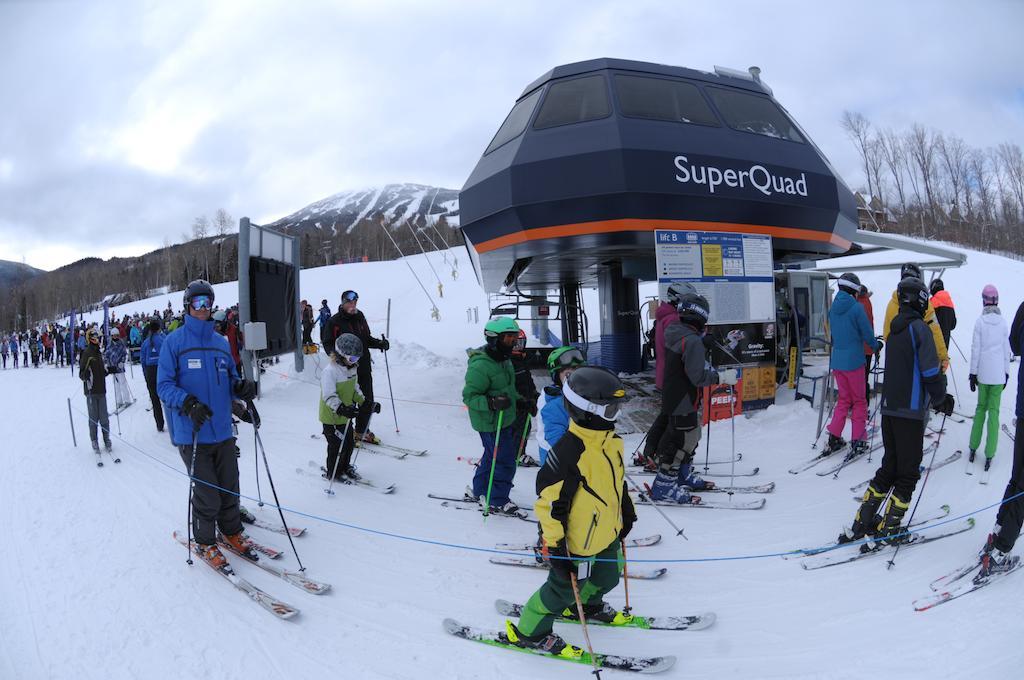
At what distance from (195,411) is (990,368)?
6828mm

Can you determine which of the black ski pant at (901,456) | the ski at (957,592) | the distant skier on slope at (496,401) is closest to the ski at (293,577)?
the distant skier on slope at (496,401)

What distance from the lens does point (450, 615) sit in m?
3.48

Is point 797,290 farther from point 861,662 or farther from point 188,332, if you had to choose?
point 188,332

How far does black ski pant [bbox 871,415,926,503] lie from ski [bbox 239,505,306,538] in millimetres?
4544

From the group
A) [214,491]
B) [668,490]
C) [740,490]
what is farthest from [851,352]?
[214,491]

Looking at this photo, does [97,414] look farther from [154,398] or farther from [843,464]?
[843,464]

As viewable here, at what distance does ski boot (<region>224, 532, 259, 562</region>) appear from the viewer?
161 inches

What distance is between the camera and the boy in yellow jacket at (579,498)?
9.14 feet

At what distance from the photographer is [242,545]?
416cm

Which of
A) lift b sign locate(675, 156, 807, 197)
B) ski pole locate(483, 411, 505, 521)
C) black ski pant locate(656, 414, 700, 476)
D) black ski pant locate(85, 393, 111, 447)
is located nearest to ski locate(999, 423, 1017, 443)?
black ski pant locate(656, 414, 700, 476)

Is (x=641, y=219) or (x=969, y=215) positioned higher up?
(x=969, y=215)

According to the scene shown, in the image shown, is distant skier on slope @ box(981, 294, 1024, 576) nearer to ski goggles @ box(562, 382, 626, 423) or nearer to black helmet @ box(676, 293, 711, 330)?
black helmet @ box(676, 293, 711, 330)

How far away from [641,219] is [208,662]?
6608 millimetres

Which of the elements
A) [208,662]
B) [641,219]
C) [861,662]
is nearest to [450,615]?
[208,662]
